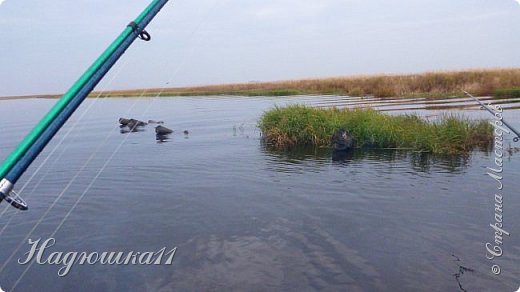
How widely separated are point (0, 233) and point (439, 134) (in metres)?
15.0

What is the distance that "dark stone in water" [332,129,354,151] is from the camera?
17.3 m

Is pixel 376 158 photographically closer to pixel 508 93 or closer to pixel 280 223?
pixel 280 223

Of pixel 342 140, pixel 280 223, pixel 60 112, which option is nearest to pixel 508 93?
pixel 342 140

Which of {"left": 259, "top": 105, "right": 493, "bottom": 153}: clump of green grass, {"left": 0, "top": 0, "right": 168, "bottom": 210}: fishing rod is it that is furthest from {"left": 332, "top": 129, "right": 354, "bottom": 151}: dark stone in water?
{"left": 0, "top": 0, "right": 168, "bottom": 210}: fishing rod

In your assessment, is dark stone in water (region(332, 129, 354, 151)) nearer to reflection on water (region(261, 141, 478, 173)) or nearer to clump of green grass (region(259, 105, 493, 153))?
reflection on water (region(261, 141, 478, 173))

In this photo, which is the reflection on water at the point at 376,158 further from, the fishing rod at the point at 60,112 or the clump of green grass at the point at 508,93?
the clump of green grass at the point at 508,93

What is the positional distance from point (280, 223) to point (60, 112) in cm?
692

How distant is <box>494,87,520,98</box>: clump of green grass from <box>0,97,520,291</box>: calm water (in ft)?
82.1

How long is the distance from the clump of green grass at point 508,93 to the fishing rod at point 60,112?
39.2 metres

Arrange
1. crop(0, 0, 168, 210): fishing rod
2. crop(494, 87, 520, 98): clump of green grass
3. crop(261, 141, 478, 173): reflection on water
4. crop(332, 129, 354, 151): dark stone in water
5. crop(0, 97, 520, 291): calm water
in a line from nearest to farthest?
crop(0, 0, 168, 210): fishing rod → crop(0, 97, 520, 291): calm water → crop(261, 141, 478, 173): reflection on water → crop(332, 129, 354, 151): dark stone in water → crop(494, 87, 520, 98): clump of green grass

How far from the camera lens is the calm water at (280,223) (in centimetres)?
682

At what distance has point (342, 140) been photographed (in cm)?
1744

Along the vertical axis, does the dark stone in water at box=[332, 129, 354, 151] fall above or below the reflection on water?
above

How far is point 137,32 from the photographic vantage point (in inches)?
136
